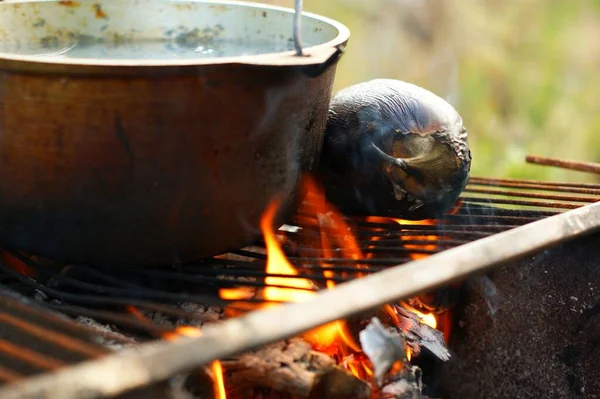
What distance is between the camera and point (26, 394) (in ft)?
2.25

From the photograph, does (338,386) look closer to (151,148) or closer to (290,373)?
(290,373)

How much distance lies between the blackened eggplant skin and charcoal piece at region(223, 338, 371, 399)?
49 cm

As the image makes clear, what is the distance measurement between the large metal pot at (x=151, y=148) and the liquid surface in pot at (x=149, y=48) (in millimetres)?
379

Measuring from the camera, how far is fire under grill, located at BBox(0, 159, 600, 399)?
107 centimetres

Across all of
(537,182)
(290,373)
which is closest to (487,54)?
(537,182)

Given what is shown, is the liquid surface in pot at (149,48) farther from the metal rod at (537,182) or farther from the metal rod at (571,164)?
the metal rod at (571,164)

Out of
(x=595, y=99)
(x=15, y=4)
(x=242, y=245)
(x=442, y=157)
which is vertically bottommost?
(x=595, y=99)

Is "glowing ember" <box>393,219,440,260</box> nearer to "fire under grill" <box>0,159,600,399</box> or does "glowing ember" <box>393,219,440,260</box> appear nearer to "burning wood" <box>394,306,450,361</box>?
"fire under grill" <box>0,159,600,399</box>

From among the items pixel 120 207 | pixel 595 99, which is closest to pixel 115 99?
pixel 120 207

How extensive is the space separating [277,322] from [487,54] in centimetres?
398

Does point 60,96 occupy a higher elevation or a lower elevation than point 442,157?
higher

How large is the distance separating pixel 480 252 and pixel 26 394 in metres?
0.69

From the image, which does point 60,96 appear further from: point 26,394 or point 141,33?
point 141,33

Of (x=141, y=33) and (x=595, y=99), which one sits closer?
(x=141, y=33)
